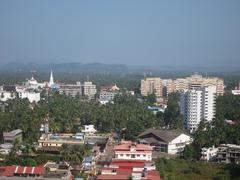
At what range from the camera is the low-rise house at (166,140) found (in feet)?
83.9

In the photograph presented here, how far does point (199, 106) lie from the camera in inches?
1316

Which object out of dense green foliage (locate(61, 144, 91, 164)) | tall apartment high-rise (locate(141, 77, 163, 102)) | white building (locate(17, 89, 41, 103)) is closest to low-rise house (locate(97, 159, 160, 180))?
dense green foliage (locate(61, 144, 91, 164))

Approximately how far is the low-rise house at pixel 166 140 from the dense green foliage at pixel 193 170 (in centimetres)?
319

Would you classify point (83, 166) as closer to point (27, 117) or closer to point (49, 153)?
point (49, 153)

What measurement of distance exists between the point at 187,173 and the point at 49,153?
7.07 m

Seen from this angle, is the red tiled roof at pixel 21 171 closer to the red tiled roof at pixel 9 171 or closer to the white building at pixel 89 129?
the red tiled roof at pixel 9 171

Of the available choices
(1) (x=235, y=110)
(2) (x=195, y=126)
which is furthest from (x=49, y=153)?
(1) (x=235, y=110)

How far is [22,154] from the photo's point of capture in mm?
22062

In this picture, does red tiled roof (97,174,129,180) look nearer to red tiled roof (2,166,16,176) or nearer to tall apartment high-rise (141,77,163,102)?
red tiled roof (2,166,16,176)

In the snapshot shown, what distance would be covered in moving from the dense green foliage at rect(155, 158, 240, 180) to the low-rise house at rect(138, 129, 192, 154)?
3189 millimetres

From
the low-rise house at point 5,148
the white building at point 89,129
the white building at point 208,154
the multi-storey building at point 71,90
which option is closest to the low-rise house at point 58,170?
the low-rise house at point 5,148

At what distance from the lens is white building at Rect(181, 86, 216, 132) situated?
3319cm

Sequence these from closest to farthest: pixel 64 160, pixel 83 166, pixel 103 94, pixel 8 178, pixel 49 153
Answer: pixel 8 178 → pixel 83 166 → pixel 64 160 → pixel 49 153 → pixel 103 94

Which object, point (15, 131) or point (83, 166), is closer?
point (83, 166)
